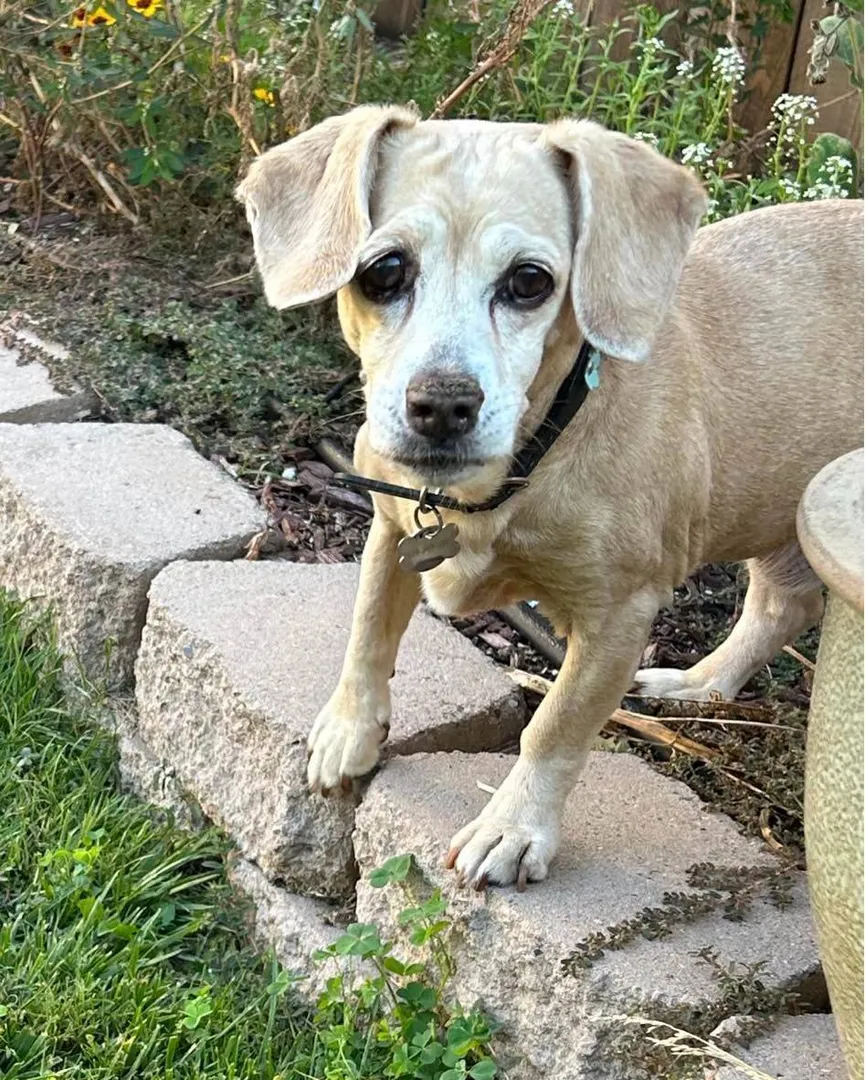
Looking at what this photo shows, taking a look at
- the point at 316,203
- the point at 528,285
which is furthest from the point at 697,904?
the point at 316,203

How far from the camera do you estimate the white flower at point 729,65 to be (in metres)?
4.23

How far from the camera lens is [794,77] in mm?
4730

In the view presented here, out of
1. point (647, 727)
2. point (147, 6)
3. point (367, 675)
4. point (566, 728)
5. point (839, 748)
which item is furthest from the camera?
point (147, 6)

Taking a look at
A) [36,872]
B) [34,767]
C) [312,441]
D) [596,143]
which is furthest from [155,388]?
[596,143]

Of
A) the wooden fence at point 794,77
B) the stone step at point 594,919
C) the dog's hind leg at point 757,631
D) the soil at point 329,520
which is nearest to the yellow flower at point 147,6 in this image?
the soil at point 329,520

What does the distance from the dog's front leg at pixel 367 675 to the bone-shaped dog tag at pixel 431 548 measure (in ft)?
0.81

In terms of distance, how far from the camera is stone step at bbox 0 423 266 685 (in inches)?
124

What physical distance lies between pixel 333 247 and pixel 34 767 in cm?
141

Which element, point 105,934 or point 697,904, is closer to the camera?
point 697,904

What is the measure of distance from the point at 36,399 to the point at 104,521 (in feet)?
2.39

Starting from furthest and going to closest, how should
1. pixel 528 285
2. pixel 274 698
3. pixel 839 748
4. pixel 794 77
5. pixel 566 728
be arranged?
pixel 794 77 → pixel 274 698 → pixel 566 728 → pixel 528 285 → pixel 839 748

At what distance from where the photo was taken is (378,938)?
247 cm

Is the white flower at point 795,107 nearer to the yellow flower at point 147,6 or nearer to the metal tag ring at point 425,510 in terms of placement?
the yellow flower at point 147,6

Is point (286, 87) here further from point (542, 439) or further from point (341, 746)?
point (341, 746)
